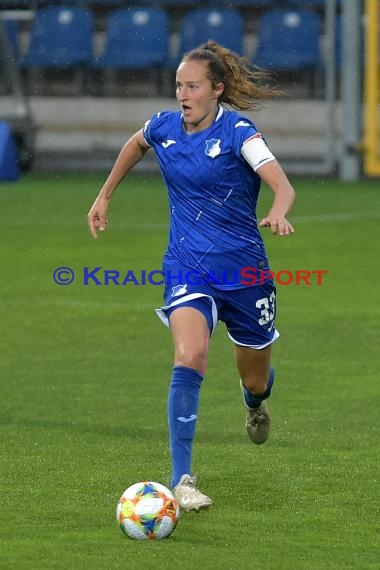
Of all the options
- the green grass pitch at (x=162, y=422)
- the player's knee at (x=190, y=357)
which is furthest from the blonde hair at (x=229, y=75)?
the green grass pitch at (x=162, y=422)

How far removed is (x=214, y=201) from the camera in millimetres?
6918

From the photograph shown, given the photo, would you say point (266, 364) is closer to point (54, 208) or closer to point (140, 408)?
point (140, 408)

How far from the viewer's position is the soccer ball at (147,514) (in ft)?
19.4

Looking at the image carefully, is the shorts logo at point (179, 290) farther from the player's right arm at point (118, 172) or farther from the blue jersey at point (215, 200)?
the player's right arm at point (118, 172)

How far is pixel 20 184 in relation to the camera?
76.8 feet

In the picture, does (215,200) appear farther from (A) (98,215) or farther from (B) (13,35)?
(B) (13,35)

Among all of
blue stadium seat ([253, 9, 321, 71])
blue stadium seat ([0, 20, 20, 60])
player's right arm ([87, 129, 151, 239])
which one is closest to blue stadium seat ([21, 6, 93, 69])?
blue stadium seat ([0, 20, 20, 60])

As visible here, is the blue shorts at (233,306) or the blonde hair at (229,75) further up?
the blonde hair at (229,75)

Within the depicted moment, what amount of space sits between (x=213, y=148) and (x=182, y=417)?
4.02 ft

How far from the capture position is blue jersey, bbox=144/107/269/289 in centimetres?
686

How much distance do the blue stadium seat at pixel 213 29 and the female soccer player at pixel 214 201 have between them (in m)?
20.0

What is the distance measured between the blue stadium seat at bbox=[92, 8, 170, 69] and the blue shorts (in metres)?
20.3

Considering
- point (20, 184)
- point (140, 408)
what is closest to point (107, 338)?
point (140, 408)

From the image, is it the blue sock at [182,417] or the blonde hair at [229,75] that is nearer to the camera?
the blue sock at [182,417]
